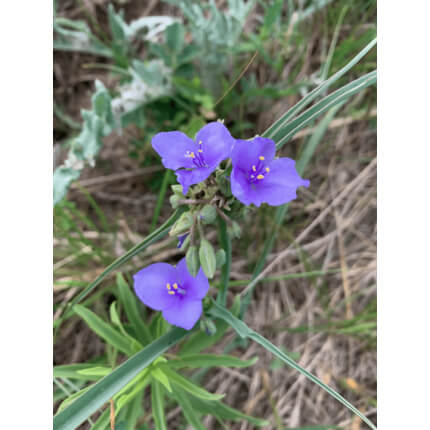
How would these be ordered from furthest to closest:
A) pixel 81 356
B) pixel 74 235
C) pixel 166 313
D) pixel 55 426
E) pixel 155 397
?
pixel 74 235
pixel 81 356
pixel 155 397
pixel 166 313
pixel 55 426

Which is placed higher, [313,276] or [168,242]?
[168,242]

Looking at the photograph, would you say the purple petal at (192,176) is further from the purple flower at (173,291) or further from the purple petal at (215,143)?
the purple flower at (173,291)

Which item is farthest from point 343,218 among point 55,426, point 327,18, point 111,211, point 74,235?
point 55,426

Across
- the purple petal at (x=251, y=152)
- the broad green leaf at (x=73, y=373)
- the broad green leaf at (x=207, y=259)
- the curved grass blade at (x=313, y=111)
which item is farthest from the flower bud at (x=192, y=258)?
the broad green leaf at (x=73, y=373)

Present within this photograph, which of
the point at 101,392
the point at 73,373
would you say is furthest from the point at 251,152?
the point at 73,373

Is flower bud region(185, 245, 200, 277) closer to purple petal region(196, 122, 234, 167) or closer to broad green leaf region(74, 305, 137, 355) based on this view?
purple petal region(196, 122, 234, 167)

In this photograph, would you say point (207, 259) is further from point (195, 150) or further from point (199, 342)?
point (199, 342)

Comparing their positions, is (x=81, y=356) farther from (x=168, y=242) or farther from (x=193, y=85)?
(x=193, y=85)
